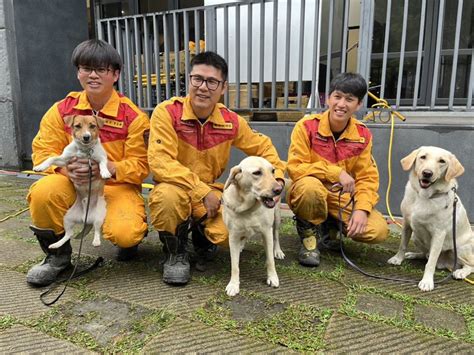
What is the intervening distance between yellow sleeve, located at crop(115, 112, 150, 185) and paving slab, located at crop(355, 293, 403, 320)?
1.80 m

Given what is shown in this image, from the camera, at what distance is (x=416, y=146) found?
3.96 metres

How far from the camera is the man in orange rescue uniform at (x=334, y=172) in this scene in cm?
289

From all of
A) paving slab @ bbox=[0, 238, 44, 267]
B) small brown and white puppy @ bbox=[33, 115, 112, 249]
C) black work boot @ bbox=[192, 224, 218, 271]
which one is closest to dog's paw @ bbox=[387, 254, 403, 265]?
black work boot @ bbox=[192, 224, 218, 271]

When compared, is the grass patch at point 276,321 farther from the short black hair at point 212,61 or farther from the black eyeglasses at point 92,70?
the black eyeglasses at point 92,70

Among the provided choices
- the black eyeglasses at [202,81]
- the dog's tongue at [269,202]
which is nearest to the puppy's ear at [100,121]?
the black eyeglasses at [202,81]

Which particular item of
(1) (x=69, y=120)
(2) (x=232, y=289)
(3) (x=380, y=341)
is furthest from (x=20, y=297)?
(3) (x=380, y=341)

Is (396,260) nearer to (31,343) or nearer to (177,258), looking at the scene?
(177,258)

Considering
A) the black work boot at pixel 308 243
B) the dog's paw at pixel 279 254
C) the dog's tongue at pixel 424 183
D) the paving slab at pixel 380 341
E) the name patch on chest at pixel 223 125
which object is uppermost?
the name patch on chest at pixel 223 125

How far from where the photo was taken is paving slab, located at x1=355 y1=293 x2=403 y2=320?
7.16 feet

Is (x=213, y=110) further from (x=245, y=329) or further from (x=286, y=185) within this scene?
(x=245, y=329)

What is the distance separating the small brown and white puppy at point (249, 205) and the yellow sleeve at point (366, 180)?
950mm

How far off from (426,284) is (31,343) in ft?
7.85

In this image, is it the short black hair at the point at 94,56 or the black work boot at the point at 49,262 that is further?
the short black hair at the point at 94,56

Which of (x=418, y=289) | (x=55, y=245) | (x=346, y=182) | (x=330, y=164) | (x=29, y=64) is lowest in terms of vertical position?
(x=418, y=289)
